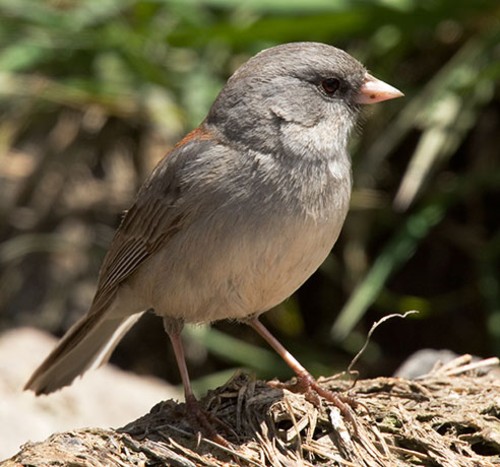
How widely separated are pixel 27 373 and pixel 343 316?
1.48 metres

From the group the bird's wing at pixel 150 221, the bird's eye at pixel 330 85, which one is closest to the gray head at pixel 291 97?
the bird's eye at pixel 330 85

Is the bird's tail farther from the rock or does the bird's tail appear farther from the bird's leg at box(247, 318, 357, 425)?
the bird's leg at box(247, 318, 357, 425)

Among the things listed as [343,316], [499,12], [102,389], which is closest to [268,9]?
[499,12]

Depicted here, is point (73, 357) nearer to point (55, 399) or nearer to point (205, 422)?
point (55, 399)

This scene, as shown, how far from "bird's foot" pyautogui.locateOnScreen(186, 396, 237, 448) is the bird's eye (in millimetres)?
1118

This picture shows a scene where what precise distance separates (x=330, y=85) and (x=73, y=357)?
4.44 ft

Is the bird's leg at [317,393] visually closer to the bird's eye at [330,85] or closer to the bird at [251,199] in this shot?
the bird at [251,199]

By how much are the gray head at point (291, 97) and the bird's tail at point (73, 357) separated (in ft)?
3.01

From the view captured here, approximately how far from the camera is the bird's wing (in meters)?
3.60

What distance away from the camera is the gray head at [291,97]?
356 centimetres

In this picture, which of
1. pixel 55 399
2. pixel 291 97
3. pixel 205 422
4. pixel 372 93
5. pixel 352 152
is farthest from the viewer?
pixel 352 152

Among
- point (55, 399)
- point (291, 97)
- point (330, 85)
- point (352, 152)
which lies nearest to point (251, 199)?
point (291, 97)

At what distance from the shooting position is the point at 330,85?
3.71 meters

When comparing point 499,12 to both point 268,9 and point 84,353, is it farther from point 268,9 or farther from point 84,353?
point 84,353
